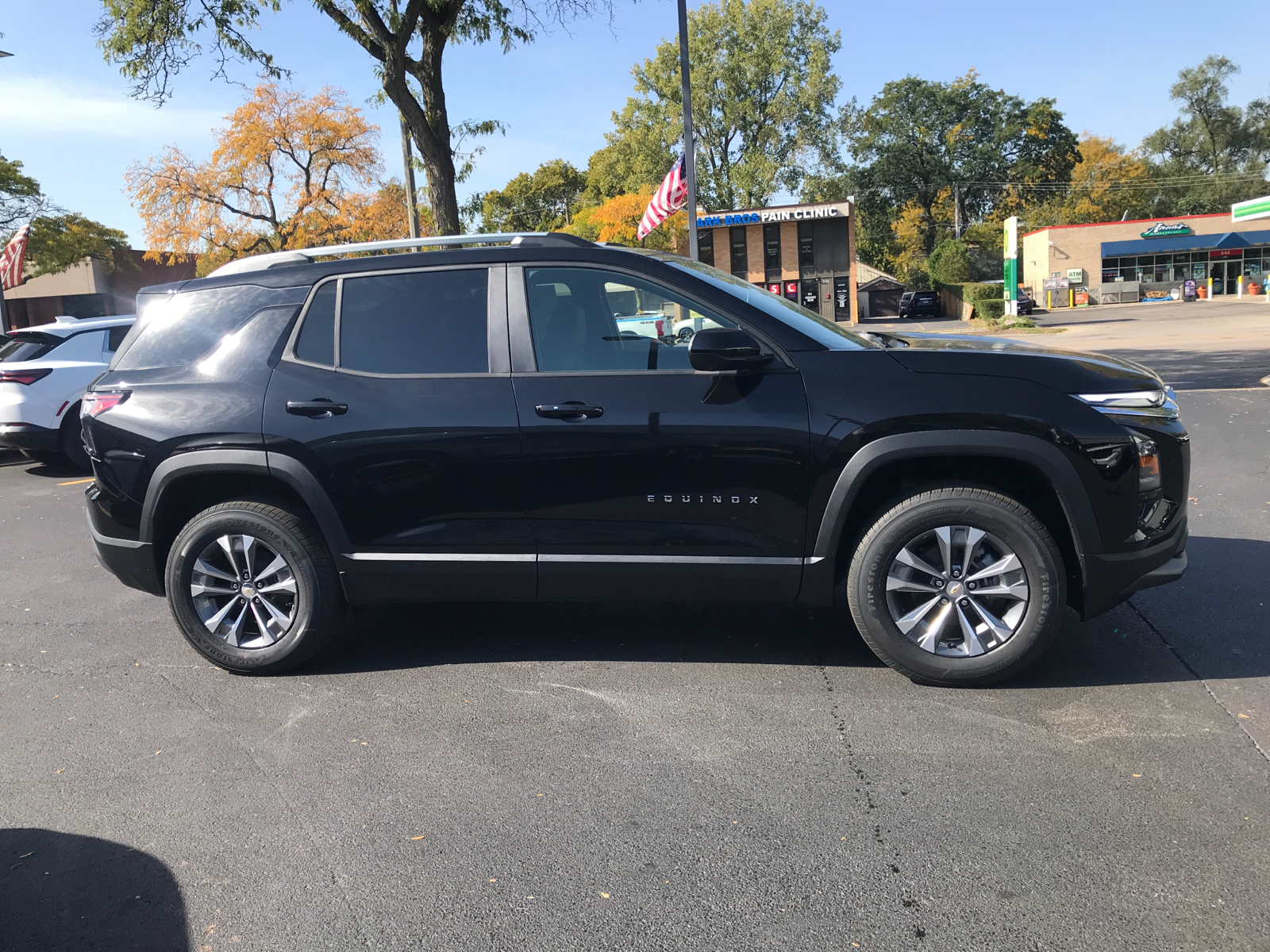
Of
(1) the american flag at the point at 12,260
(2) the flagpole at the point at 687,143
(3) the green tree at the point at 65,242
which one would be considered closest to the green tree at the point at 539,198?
(3) the green tree at the point at 65,242

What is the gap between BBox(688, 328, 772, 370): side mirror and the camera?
12.7 ft

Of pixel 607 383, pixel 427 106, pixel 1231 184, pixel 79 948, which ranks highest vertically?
pixel 1231 184

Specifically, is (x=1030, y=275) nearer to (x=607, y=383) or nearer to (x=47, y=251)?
(x=47, y=251)

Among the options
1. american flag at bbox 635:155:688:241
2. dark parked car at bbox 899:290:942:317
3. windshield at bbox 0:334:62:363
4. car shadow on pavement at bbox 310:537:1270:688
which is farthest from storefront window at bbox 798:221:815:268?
car shadow on pavement at bbox 310:537:1270:688

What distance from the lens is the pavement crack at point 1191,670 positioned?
348cm

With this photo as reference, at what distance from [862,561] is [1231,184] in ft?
293

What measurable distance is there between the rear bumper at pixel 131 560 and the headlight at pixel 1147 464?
428 centimetres

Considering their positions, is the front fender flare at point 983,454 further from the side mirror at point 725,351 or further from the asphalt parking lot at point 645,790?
the asphalt parking lot at point 645,790

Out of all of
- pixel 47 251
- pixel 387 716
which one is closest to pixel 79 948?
pixel 387 716

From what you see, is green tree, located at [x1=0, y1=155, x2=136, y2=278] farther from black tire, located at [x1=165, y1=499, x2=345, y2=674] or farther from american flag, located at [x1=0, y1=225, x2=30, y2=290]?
black tire, located at [x1=165, y1=499, x2=345, y2=674]

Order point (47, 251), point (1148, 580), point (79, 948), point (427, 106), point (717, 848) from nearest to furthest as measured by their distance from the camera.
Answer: point (79, 948) → point (717, 848) → point (1148, 580) → point (427, 106) → point (47, 251)

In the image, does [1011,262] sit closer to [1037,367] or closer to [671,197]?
[671,197]

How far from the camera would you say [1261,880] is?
2674mm

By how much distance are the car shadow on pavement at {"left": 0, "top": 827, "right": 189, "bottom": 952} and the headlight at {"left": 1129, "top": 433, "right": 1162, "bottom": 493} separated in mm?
3581
